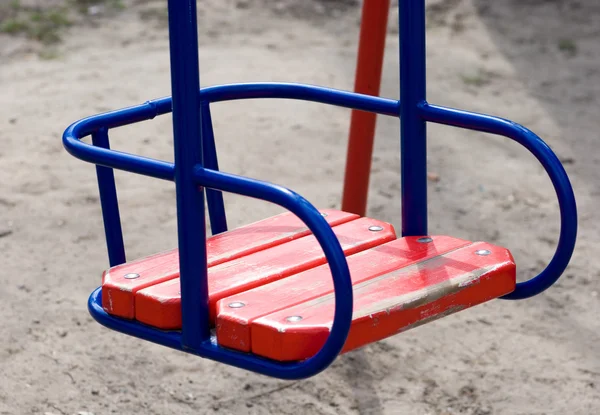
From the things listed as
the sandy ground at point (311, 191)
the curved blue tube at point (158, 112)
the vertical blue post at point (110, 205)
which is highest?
the curved blue tube at point (158, 112)

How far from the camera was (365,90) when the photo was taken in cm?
260

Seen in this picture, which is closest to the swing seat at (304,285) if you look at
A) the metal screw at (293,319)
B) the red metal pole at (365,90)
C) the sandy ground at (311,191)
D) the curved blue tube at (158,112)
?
the metal screw at (293,319)

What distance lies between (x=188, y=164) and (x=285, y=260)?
1.28 ft

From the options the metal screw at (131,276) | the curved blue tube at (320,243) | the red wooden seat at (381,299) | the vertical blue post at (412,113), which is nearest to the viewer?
the curved blue tube at (320,243)

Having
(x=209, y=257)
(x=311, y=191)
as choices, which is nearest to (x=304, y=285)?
(x=209, y=257)

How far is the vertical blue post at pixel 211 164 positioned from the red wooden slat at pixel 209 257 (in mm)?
64

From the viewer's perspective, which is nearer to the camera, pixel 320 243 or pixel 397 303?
pixel 320 243

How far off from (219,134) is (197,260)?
8.25 feet

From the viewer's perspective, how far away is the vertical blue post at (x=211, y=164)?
203cm

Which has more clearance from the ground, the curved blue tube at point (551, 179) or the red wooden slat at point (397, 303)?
the curved blue tube at point (551, 179)

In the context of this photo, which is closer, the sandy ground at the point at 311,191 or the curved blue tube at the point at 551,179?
the curved blue tube at the point at 551,179

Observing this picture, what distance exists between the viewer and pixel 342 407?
258 cm

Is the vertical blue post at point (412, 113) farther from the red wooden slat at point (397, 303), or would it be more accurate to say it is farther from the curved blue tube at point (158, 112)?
the red wooden slat at point (397, 303)

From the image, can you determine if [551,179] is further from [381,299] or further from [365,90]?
[365,90]
